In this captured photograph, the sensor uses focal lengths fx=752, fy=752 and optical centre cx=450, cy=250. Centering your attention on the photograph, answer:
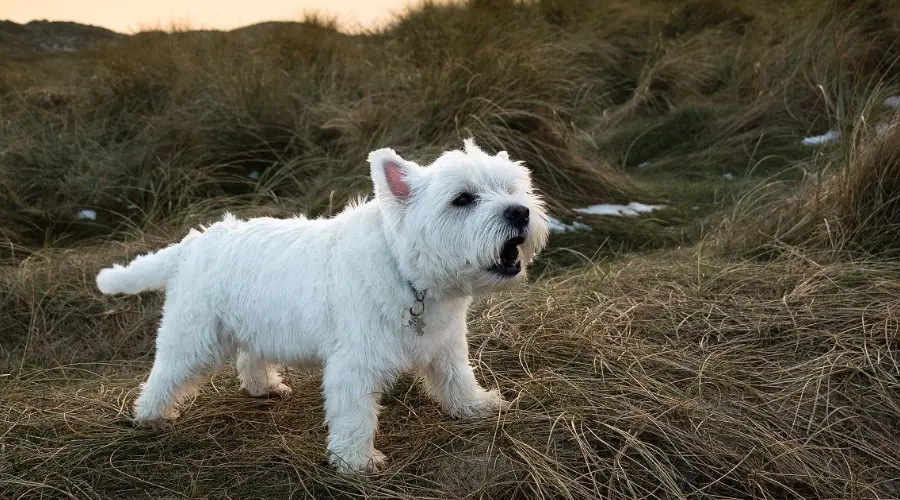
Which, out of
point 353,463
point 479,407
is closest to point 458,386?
point 479,407

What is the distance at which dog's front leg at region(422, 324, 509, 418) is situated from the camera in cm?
373

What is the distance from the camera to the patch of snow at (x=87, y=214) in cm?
864

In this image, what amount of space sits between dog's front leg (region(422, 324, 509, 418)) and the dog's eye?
747 mm

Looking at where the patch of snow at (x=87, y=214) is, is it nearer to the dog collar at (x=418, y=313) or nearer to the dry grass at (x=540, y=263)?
the dry grass at (x=540, y=263)

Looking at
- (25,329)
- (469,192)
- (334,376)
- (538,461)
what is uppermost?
(469,192)

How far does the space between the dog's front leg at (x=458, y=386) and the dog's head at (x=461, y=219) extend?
0.56 meters

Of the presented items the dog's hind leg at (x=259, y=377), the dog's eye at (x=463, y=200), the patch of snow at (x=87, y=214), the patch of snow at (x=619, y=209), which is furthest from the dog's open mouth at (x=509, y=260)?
the patch of snow at (x=87, y=214)

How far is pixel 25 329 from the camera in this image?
616cm

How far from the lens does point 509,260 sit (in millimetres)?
3197

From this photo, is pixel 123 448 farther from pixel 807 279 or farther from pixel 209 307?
pixel 807 279

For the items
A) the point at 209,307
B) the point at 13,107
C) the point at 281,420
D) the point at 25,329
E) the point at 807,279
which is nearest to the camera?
the point at 209,307

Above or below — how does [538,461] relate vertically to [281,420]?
above

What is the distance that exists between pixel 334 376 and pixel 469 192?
40.1 inches

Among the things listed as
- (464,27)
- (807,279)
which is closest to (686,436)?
(807,279)
